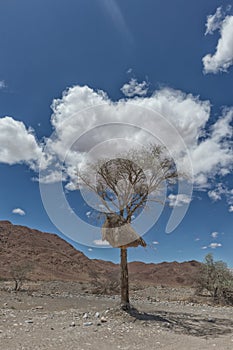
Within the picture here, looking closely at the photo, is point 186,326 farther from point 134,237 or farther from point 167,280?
point 167,280

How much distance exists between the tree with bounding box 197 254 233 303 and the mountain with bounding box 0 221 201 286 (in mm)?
32790

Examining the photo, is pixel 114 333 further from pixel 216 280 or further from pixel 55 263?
pixel 55 263

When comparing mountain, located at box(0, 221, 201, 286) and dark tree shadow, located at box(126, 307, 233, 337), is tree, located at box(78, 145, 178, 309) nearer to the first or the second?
dark tree shadow, located at box(126, 307, 233, 337)

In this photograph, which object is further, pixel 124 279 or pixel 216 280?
pixel 216 280

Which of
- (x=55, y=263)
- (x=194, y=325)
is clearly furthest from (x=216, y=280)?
(x=55, y=263)

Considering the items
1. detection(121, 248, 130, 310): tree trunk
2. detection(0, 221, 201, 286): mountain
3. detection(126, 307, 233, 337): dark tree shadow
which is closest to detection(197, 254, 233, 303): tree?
detection(126, 307, 233, 337): dark tree shadow

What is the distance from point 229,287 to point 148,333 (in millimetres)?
15271

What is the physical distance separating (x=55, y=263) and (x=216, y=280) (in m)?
53.1

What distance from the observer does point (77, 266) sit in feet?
247

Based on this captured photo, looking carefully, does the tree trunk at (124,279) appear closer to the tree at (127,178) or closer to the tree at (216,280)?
the tree at (127,178)

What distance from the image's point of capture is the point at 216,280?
81.3ft

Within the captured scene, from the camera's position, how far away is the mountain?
64.1 metres

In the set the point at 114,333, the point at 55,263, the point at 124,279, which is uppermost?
the point at 55,263

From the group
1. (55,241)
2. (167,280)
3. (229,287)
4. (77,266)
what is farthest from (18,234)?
(229,287)
